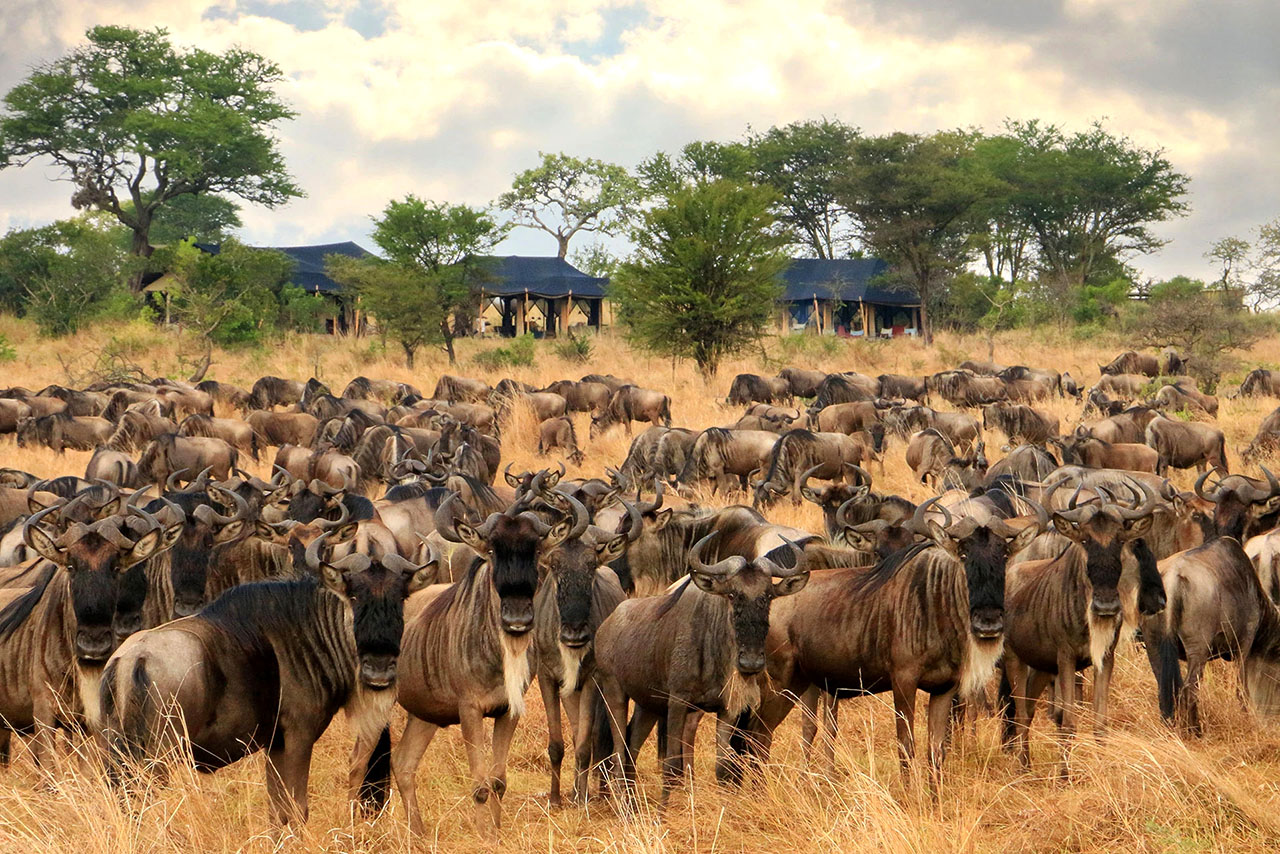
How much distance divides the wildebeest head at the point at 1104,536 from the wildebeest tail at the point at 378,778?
140 inches

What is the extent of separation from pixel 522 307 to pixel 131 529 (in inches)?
1724

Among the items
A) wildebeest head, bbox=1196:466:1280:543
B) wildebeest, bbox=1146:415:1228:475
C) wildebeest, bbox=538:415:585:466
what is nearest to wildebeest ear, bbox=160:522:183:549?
wildebeest head, bbox=1196:466:1280:543

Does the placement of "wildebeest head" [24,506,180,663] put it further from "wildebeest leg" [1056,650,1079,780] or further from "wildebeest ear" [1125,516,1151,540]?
"wildebeest ear" [1125,516,1151,540]

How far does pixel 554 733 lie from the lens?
21.2 feet

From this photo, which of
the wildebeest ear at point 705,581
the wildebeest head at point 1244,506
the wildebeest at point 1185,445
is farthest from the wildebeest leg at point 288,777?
the wildebeest at point 1185,445

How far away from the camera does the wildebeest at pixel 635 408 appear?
2150 cm

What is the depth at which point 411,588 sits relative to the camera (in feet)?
18.0

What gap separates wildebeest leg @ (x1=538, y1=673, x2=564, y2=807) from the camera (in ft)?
20.9

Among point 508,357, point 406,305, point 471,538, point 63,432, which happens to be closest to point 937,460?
point 471,538

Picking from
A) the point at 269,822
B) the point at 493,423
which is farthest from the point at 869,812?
the point at 493,423

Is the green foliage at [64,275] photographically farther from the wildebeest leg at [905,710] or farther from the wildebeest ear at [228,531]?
the wildebeest leg at [905,710]

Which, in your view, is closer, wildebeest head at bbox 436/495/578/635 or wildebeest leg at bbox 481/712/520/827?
wildebeest head at bbox 436/495/578/635

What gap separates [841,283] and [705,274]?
75.3 ft

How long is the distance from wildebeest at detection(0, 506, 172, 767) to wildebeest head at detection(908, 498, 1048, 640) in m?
3.91
